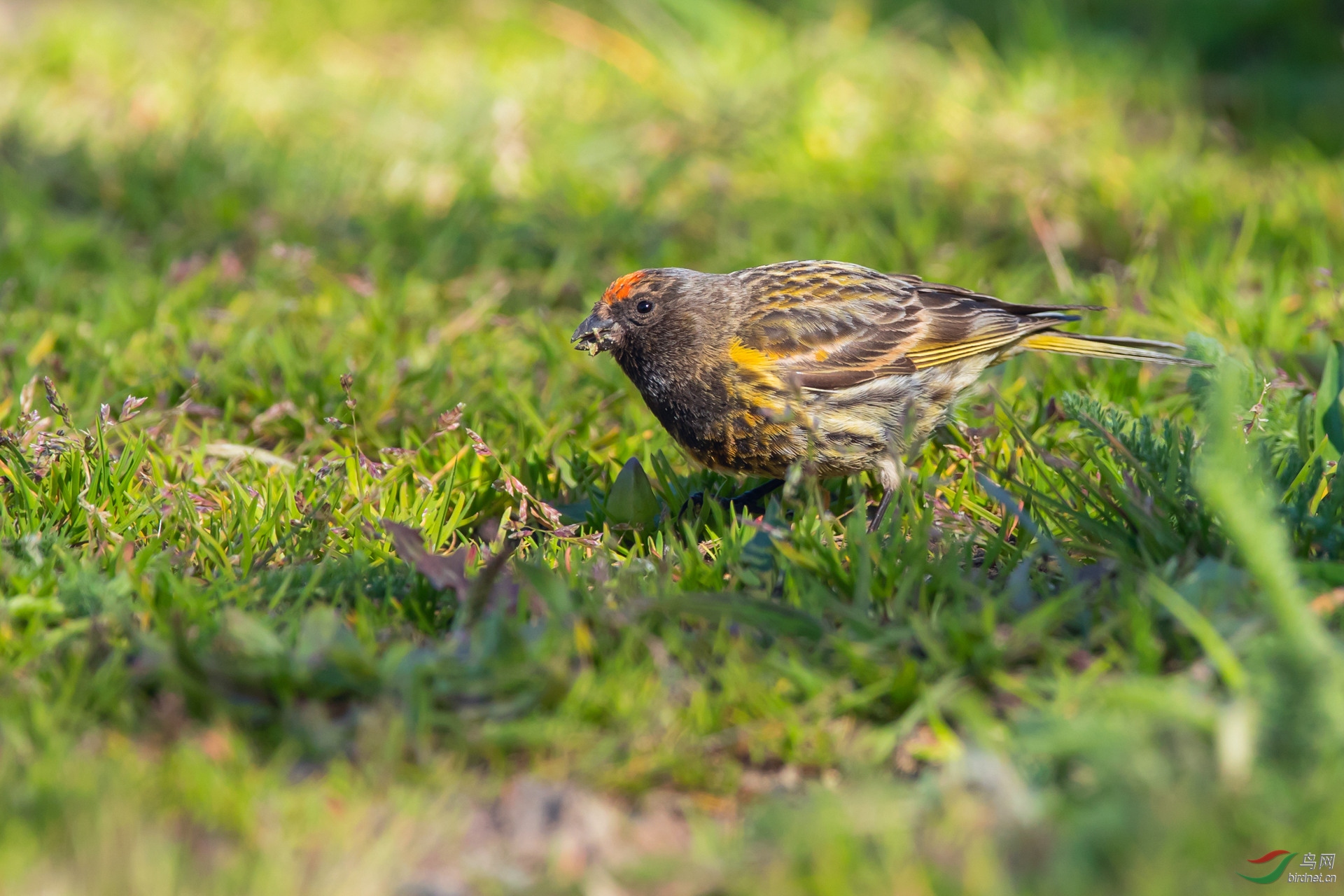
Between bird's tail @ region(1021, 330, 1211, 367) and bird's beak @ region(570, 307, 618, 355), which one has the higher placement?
bird's beak @ region(570, 307, 618, 355)

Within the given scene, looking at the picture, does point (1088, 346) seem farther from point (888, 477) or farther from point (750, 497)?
point (750, 497)

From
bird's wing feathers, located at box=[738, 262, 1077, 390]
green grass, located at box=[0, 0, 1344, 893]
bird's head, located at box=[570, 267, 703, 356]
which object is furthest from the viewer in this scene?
bird's head, located at box=[570, 267, 703, 356]

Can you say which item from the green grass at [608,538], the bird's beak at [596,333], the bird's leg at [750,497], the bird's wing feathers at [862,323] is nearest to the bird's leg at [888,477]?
the green grass at [608,538]

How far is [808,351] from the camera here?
167 inches

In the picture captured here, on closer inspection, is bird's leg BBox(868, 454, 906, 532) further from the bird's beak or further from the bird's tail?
the bird's beak

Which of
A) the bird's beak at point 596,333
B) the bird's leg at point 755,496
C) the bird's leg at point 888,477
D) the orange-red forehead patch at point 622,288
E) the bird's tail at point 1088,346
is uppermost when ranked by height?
the orange-red forehead patch at point 622,288

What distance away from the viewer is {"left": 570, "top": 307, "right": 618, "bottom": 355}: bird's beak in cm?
437

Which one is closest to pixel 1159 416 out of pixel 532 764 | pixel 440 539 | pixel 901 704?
pixel 901 704

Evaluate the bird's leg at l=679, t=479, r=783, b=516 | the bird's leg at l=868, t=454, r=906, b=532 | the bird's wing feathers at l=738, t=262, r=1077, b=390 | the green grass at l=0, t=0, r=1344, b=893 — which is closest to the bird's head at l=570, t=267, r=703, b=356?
the bird's wing feathers at l=738, t=262, r=1077, b=390

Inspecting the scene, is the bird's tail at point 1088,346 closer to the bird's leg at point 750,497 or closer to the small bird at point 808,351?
the small bird at point 808,351

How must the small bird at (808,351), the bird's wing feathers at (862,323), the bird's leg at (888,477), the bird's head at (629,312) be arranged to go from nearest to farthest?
the bird's leg at (888,477)
the small bird at (808,351)
the bird's wing feathers at (862,323)
the bird's head at (629,312)

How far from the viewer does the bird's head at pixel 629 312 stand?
4.35 meters

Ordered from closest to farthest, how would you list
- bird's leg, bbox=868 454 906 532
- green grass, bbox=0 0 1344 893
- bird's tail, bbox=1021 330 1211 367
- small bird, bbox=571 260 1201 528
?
green grass, bbox=0 0 1344 893, bird's leg, bbox=868 454 906 532, small bird, bbox=571 260 1201 528, bird's tail, bbox=1021 330 1211 367

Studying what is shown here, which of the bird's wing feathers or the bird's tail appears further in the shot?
the bird's tail
